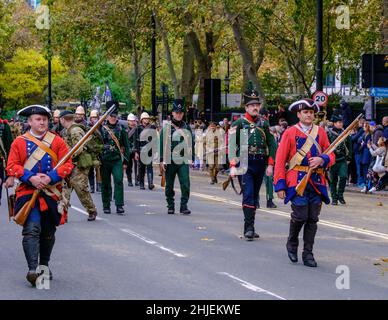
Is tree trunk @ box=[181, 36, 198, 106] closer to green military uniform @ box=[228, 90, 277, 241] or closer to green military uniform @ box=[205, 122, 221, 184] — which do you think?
green military uniform @ box=[205, 122, 221, 184]

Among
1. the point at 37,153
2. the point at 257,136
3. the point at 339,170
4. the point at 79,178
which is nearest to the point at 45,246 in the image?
the point at 37,153

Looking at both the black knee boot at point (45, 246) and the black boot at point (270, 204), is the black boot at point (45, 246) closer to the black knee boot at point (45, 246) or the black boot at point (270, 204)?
the black knee boot at point (45, 246)

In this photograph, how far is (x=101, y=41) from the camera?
170 feet

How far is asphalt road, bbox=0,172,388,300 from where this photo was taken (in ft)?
33.2

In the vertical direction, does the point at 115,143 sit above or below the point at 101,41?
below

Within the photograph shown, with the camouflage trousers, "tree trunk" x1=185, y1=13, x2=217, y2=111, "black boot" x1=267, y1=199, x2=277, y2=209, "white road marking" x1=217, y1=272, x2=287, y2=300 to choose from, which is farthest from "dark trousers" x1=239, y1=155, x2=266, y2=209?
"tree trunk" x1=185, y1=13, x2=217, y2=111

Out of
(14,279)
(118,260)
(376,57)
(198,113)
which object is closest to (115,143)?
(118,260)

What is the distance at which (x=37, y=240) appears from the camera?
10383 millimetres

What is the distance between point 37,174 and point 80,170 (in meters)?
7.13

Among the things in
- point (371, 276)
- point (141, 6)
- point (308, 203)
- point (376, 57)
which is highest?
point (141, 6)

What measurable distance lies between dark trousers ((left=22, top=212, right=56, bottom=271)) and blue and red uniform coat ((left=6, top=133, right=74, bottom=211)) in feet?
0.65

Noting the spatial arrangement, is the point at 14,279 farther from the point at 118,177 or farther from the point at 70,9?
the point at 70,9

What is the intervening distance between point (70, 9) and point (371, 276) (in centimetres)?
3996

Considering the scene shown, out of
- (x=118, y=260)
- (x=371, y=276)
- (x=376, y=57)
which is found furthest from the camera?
(x=376, y=57)
